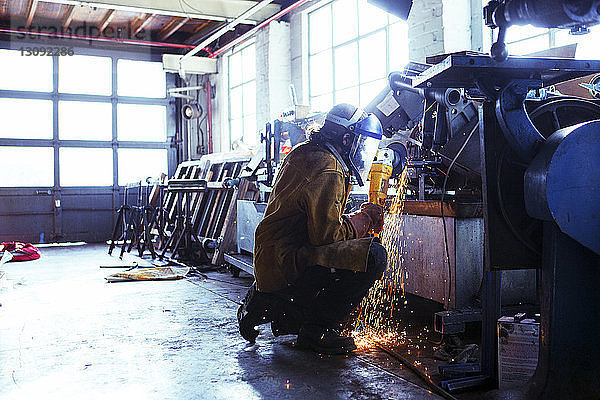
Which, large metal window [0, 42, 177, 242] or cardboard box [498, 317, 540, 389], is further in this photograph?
large metal window [0, 42, 177, 242]

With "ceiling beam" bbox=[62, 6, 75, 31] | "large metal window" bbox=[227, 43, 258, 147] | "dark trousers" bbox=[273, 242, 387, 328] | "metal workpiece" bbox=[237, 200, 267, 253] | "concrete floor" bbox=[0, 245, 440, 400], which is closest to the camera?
"concrete floor" bbox=[0, 245, 440, 400]

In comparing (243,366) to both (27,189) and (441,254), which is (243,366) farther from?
(27,189)

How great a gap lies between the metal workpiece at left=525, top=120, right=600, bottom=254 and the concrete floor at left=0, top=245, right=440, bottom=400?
1.06 meters

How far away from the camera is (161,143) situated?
42.4 ft

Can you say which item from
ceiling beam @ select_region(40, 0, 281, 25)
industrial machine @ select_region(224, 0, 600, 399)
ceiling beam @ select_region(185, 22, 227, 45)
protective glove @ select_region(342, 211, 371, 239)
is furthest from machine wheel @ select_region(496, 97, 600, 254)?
ceiling beam @ select_region(185, 22, 227, 45)

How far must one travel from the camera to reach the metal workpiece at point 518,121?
2.35m

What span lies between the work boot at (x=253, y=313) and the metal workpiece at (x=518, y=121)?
1.81 metres

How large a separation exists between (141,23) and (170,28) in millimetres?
634

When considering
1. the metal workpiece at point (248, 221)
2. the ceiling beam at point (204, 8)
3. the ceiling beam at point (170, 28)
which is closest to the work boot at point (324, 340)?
the metal workpiece at point (248, 221)

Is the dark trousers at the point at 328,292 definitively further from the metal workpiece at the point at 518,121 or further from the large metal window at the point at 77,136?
the large metal window at the point at 77,136

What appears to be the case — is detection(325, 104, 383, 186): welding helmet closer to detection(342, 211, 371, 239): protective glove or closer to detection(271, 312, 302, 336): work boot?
detection(342, 211, 371, 239): protective glove

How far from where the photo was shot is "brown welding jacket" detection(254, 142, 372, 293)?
10.8 feet

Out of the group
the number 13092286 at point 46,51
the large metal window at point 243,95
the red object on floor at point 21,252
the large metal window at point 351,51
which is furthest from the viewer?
the number 13092286 at point 46,51

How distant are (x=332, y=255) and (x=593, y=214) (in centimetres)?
148
